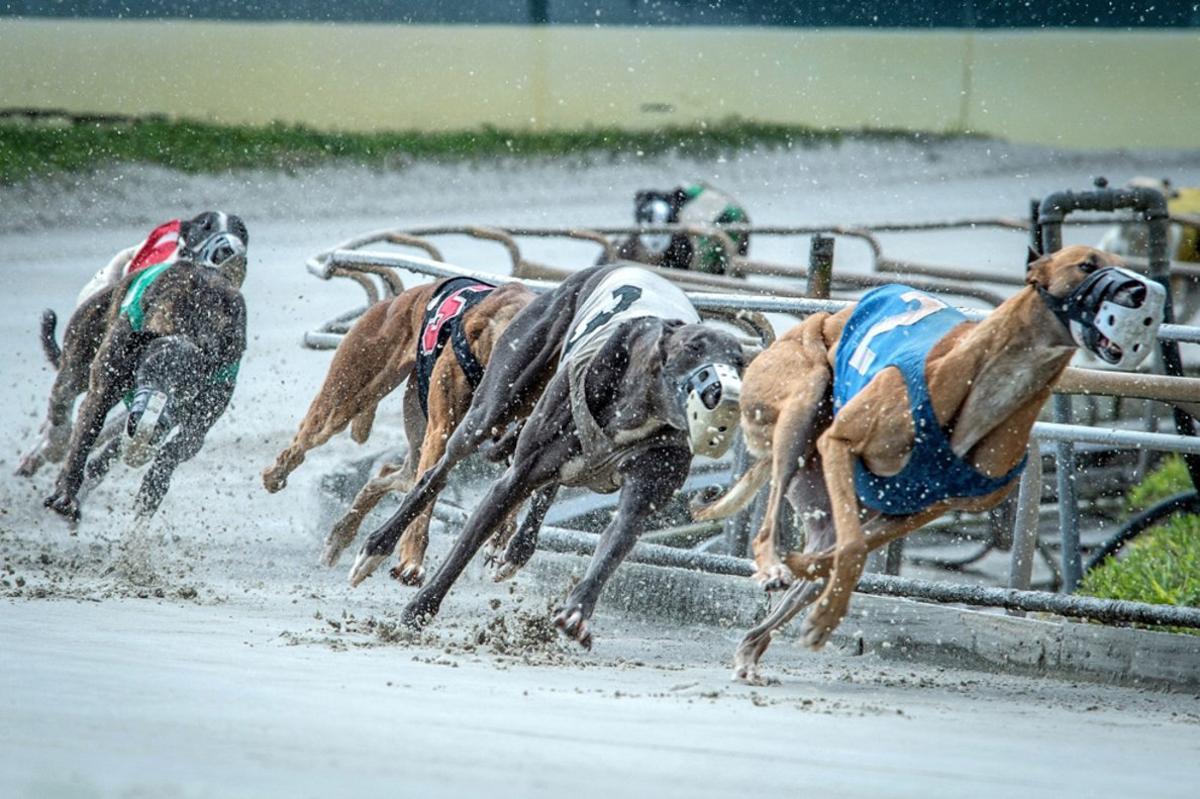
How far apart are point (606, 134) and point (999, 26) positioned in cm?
381

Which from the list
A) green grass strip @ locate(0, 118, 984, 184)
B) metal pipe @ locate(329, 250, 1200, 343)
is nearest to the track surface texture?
metal pipe @ locate(329, 250, 1200, 343)

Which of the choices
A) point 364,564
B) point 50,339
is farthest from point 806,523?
point 50,339

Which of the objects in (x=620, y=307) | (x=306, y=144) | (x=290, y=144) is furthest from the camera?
(x=306, y=144)

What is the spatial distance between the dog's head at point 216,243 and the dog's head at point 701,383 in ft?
7.37

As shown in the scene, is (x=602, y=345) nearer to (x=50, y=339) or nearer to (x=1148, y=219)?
(x=1148, y=219)

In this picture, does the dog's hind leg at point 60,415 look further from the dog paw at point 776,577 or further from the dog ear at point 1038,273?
the dog ear at point 1038,273

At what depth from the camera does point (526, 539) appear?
14.7 feet

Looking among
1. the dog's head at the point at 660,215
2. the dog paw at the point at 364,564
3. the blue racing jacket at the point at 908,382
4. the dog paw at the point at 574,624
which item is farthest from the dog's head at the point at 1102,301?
the dog's head at the point at 660,215

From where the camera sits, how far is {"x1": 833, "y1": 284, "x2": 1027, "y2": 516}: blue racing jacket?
139 inches

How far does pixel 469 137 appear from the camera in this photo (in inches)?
638

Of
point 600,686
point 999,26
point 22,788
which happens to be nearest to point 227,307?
point 600,686

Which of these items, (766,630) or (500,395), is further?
(500,395)

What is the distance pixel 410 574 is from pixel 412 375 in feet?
2.17

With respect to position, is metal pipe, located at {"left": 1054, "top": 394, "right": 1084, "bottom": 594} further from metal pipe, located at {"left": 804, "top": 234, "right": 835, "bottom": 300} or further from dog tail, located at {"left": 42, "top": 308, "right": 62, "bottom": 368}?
dog tail, located at {"left": 42, "top": 308, "right": 62, "bottom": 368}
